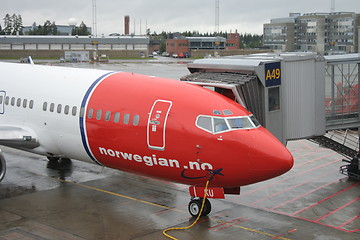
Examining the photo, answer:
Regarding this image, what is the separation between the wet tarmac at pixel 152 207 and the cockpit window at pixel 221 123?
3351mm

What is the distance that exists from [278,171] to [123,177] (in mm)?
9681

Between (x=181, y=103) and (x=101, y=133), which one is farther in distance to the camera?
(x=101, y=133)

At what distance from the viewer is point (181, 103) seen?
58.0 feet

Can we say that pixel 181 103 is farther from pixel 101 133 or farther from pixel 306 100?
pixel 306 100

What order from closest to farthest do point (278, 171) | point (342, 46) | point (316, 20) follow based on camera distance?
point (278, 171), point (316, 20), point (342, 46)

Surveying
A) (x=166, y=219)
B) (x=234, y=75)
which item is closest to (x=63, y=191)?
(x=166, y=219)

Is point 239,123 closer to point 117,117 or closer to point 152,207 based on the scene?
point 117,117

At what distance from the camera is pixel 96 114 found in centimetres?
1936

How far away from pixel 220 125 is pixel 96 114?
5.02 meters

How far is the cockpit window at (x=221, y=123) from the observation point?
1681cm

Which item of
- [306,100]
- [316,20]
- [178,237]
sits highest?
[316,20]

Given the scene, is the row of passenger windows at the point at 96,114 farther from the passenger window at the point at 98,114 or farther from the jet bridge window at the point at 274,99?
the jet bridge window at the point at 274,99

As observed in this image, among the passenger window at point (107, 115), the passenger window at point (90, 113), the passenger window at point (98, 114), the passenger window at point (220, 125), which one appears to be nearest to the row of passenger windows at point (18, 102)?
the passenger window at point (90, 113)

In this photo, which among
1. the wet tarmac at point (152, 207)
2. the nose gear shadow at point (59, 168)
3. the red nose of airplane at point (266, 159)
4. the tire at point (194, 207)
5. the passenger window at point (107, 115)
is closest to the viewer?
the red nose of airplane at point (266, 159)
